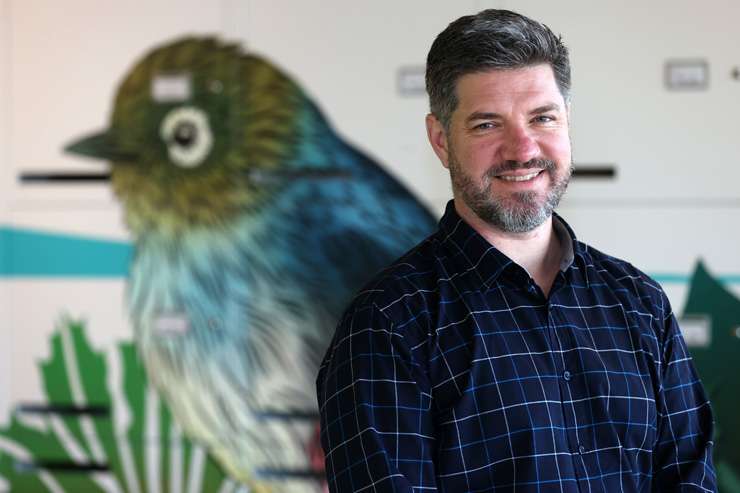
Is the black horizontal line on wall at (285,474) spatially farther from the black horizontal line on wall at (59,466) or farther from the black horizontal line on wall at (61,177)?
the black horizontal line on wall at (61,177)

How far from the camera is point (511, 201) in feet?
4.07

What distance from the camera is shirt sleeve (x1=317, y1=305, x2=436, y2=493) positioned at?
1.11 meters

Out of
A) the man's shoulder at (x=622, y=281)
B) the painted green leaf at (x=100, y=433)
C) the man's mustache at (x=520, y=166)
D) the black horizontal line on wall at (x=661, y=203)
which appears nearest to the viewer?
the man's mustache at (x=520, y=166)

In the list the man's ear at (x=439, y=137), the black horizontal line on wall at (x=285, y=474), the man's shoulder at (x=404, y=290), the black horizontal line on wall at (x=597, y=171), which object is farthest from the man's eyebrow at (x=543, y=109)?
the black horizontal line on wall at (x=285, y=474)

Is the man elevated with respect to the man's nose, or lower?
lower

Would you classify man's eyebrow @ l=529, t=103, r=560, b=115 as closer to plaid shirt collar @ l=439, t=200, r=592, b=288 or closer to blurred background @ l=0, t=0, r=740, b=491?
plaid shirt collar @ l=439, t=200, r=592, b=288

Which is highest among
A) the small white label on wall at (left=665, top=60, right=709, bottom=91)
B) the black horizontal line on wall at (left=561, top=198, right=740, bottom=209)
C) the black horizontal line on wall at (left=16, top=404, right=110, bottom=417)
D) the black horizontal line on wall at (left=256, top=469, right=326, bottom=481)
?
the small white label on wall at (left=665, top=60, right=709, bottom=91)

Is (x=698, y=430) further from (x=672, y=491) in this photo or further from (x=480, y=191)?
(x=480, y=191)

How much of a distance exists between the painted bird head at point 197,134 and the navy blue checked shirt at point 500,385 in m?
1.66

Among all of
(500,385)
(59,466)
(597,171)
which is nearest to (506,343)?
(500,385)

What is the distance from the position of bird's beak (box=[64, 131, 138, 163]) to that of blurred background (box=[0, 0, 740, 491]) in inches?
1.1

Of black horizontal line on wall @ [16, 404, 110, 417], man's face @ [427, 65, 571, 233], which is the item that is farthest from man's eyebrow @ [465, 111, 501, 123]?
black horizontal line on wall @ [16, 404, 110, 417]

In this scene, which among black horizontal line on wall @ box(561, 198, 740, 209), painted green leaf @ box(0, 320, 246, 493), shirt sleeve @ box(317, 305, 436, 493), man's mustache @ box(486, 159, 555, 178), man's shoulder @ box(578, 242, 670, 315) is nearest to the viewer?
shirt sleeve @ box(317, 305, 436, 493)

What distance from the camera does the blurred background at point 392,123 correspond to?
8.93ft
